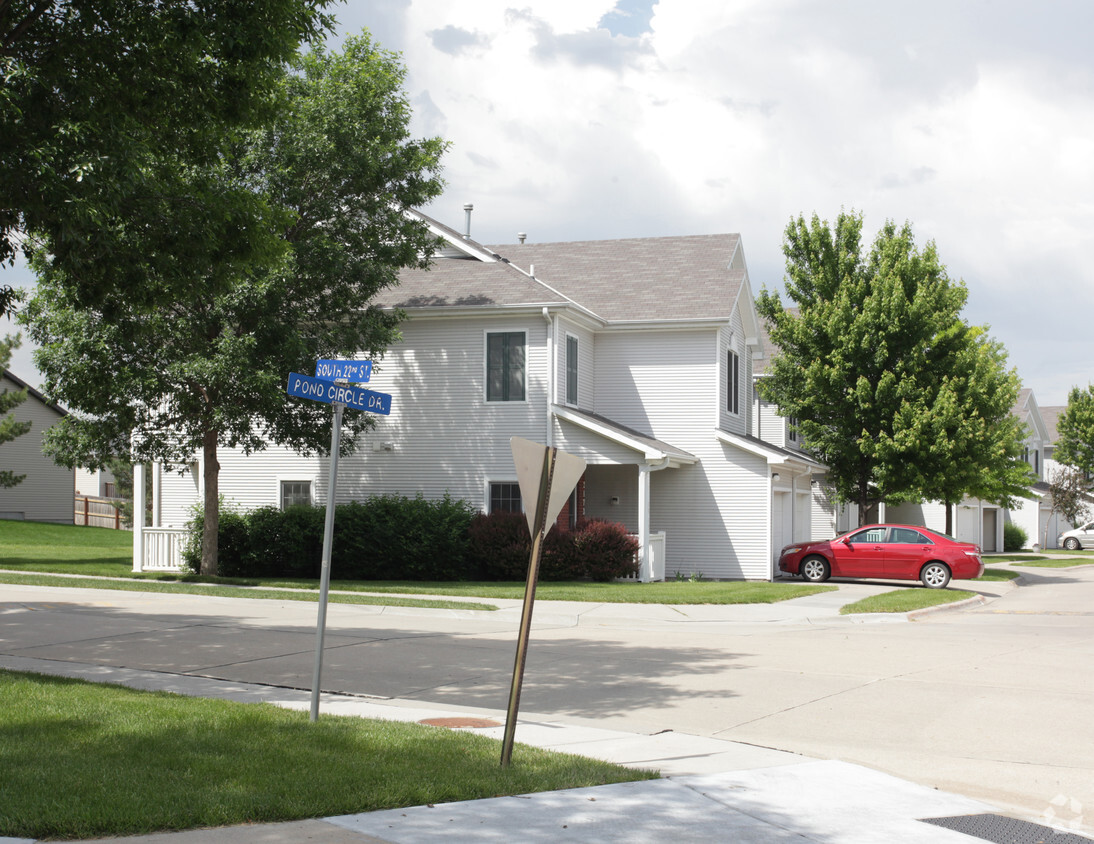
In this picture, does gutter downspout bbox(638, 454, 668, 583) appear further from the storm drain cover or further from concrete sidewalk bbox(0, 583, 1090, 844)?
the storm drain cover

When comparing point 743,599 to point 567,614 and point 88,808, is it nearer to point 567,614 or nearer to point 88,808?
point 567,614

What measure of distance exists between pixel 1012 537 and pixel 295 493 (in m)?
39.4

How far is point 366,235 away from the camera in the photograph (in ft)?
75.3

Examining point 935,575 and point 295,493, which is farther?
point 295,493

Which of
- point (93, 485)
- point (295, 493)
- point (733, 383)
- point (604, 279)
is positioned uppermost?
point (604, 279)

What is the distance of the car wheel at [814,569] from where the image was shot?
26.6m

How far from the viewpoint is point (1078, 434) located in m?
60.5

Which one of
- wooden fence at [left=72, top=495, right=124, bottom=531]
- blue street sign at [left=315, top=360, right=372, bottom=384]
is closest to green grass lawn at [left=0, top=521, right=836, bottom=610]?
blue street sign at [left=315, top=360, right=372, bottom=384]

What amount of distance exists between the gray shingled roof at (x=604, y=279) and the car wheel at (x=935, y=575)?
768 centimetres

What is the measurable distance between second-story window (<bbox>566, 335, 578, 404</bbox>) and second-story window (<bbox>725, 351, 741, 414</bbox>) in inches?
158

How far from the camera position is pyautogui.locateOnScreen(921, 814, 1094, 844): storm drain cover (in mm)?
6176

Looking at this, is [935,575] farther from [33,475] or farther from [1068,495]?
[33,475]

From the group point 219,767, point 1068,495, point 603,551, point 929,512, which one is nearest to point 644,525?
point 603,551

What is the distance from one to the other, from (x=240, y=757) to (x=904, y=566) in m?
21.4
